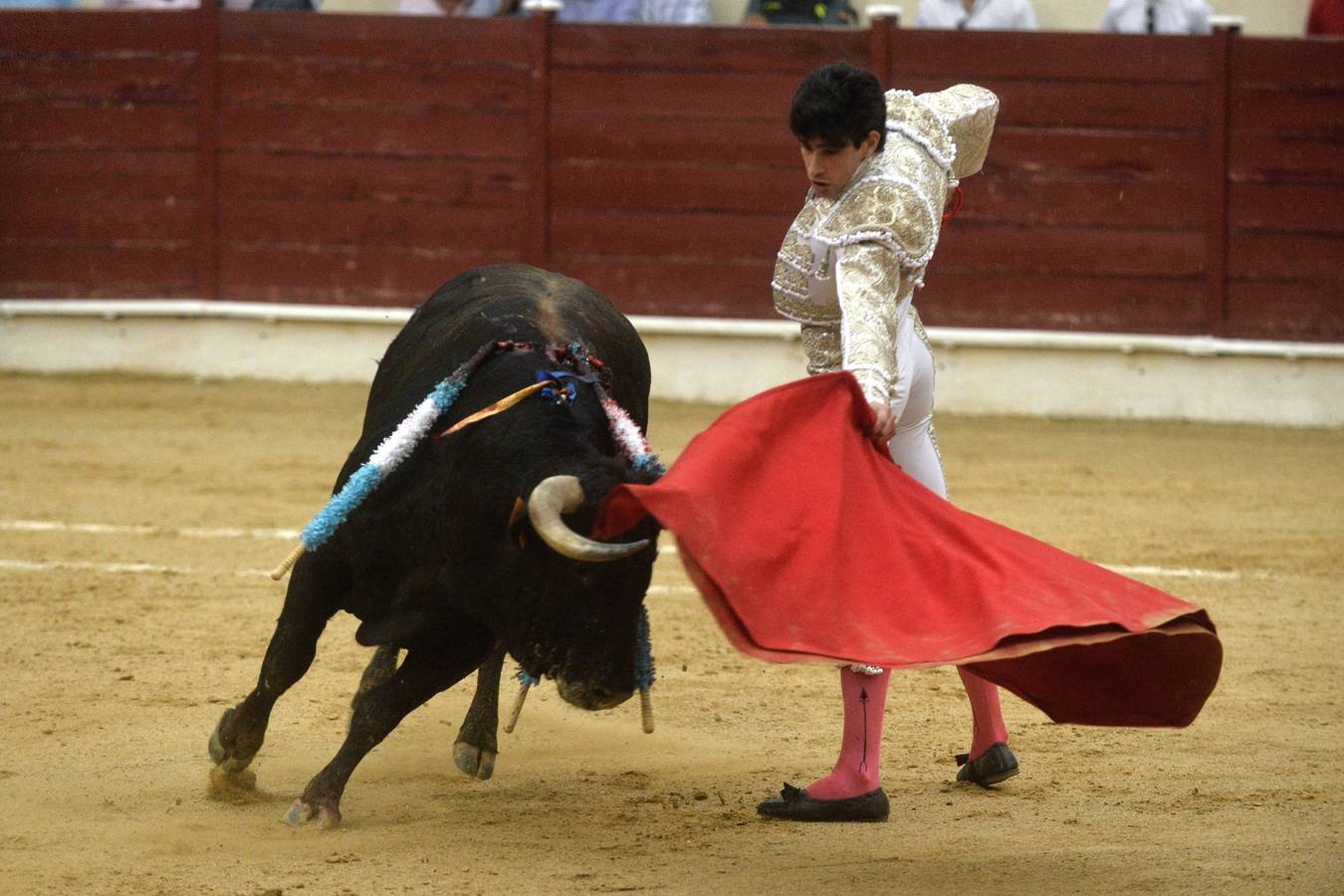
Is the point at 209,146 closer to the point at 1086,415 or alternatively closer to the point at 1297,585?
the point at 1086,415

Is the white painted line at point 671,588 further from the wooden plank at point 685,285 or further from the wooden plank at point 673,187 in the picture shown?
the wooden plank at point 673,187

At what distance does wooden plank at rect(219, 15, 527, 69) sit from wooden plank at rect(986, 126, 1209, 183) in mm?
2032

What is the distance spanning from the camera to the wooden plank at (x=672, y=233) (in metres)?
7.85

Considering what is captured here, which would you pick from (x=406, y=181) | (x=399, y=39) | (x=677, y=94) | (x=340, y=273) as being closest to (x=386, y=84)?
(x=399, y=39)

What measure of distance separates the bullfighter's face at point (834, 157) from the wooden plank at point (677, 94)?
195 inches

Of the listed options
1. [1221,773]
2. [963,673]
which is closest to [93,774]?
[963,673]

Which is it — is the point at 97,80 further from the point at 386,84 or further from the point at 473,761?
the point at 473,761

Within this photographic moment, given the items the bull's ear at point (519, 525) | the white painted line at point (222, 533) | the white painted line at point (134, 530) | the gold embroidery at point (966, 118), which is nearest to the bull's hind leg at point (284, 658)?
the bull's ear at point (519, 525)

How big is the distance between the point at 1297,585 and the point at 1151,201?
10.1 feet

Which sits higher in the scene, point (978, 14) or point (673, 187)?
point (978, 14)

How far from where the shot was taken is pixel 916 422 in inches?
122

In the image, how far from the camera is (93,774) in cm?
319

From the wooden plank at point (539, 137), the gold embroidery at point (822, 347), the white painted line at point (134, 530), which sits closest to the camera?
the gold embroidery at point (822, 347)

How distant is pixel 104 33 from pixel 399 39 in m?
1.29
